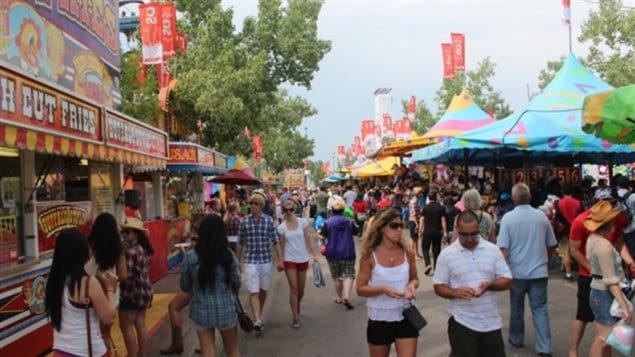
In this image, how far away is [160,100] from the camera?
16625 mm

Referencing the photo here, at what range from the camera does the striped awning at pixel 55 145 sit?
4579 millimetres

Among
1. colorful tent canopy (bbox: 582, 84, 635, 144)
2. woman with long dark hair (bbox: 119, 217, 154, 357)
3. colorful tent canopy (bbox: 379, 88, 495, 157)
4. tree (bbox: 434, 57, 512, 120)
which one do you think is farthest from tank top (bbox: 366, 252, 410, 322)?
tree (bbox: 434, 57, 512, 120)

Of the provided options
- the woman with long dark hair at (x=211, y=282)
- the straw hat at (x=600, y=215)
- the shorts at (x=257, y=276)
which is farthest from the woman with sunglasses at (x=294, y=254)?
the straw hat at (x=600, y=215)

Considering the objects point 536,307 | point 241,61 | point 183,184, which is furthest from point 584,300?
point 241,61

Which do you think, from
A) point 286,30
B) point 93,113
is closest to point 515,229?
point 93,113

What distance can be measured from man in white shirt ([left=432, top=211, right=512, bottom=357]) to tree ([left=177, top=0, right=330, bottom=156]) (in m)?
15.7

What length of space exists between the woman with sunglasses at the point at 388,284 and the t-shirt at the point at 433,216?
257 inches

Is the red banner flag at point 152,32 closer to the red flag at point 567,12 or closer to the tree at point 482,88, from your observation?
the red flag at point 567,12

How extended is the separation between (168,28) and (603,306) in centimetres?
1363

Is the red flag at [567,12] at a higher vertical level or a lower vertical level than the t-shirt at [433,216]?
higher

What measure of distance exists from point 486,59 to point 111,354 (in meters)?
42.5

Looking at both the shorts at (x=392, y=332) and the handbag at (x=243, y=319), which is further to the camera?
the handbag at (x=243, y=319)

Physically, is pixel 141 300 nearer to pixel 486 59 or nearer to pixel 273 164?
pixel 486 59

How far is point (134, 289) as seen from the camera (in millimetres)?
5691
